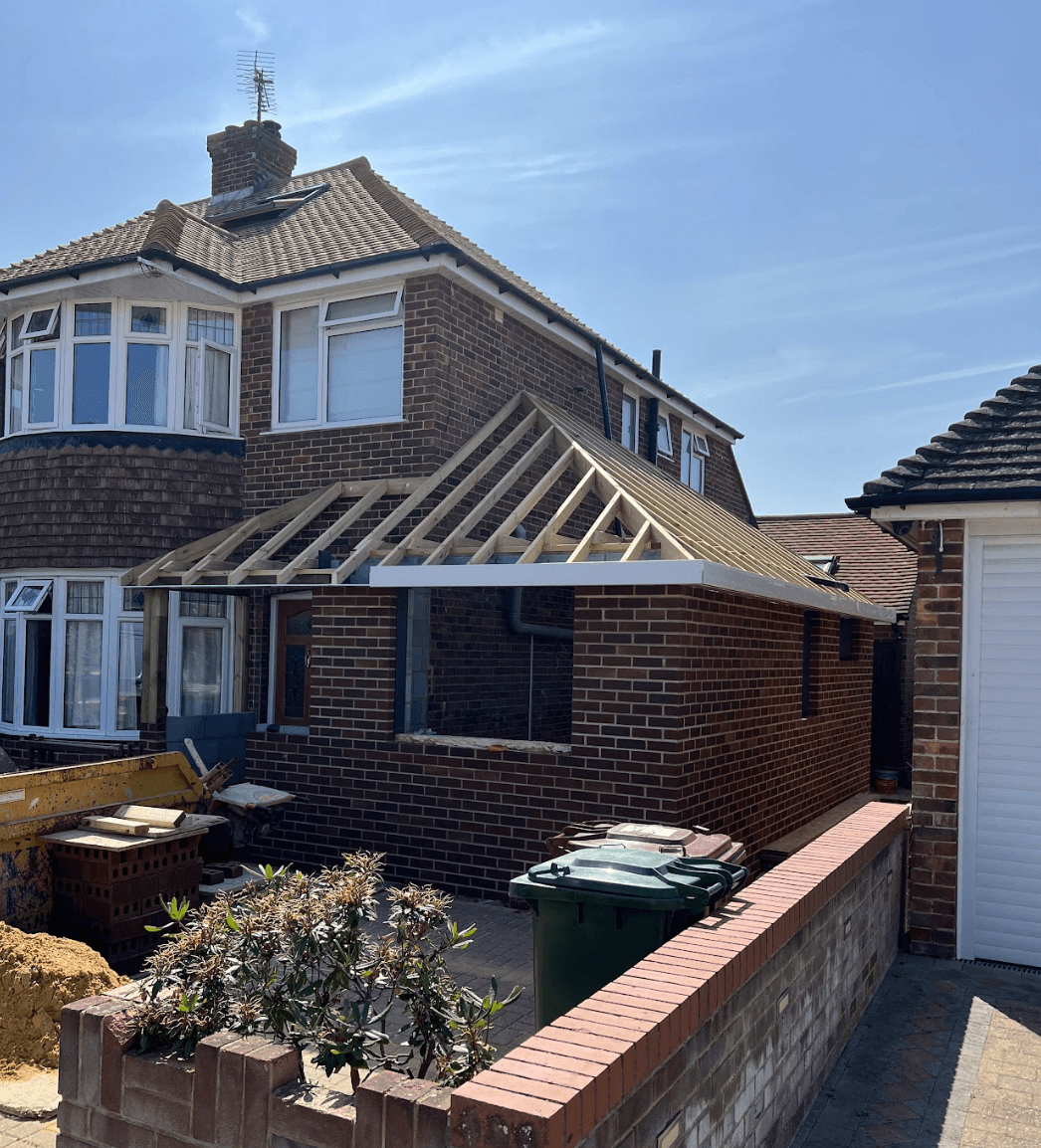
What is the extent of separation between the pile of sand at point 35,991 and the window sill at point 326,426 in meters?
6.60

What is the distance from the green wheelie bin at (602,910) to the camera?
453 cm

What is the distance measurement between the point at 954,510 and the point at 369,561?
5.04 m

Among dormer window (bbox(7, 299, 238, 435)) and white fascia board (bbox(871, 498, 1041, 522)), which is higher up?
dormer window (bbox(7, 299, 238, 435))

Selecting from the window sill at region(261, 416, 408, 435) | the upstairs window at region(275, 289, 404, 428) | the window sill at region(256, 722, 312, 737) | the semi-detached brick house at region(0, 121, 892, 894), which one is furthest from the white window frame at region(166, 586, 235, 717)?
the upstairs window at region(275, 289, 404, 428)

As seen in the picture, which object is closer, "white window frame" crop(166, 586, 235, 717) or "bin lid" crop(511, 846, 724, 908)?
"bin lid" crop(511, 846, 724, 908)

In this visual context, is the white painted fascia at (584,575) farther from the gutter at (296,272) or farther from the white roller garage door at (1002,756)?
the gutter at (296,272)

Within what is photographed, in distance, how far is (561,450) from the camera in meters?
11.8

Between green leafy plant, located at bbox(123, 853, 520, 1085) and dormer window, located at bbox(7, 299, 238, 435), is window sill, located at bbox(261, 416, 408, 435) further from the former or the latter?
green leafy plant, located at bbox(123, 853, 520, 1085)

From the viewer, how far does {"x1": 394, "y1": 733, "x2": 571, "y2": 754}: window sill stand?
356 inches

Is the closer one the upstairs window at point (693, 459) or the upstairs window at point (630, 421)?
the upstairs window at point (630, 421)

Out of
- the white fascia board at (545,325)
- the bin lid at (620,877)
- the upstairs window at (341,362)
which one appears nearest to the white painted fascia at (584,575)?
the upstairs window at (341,362)

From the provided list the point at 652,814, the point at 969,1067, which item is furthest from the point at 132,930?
the point at 969,1067

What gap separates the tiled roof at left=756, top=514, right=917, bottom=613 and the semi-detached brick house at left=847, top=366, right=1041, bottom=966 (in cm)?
1238

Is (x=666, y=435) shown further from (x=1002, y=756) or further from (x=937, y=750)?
(x=1002, y=756)
